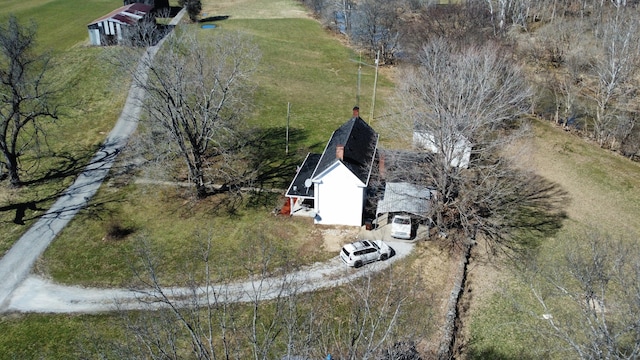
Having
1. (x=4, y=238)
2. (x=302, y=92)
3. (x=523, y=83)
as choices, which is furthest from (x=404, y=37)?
(x=4, y=238)

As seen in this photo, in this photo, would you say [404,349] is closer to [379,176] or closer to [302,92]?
[379,176]

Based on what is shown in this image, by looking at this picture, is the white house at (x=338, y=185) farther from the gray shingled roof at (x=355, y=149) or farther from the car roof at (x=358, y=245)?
the car roof at (x=358, y=245)

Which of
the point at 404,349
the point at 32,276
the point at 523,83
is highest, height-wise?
the point at 523,83

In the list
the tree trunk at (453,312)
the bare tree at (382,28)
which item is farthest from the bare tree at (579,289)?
the bare tree at (382,28)

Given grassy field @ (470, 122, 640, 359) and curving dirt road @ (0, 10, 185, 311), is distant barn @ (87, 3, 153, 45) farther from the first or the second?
grassy field @ (470, 122, 640, 359)

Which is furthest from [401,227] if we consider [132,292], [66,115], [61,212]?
[66,115]

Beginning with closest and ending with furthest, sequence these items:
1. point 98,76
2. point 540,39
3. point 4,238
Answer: point 4,238 < point 98,76 < point 540,39

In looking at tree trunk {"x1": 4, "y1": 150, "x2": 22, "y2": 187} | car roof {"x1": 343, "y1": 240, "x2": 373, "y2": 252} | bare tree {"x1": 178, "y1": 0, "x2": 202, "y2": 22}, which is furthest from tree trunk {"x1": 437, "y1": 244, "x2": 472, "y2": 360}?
bare tree {"x1": 178, "y1": 0, "x2": 202, "y2": 22}
